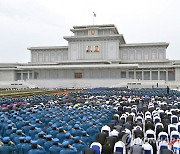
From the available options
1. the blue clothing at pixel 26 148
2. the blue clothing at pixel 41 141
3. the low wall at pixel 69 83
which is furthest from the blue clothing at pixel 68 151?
the low wall at pixel 69 83

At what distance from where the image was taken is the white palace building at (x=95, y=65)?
2764 inches

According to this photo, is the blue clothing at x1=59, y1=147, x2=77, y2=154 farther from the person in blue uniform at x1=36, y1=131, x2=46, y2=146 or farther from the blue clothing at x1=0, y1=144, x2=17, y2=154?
the blue clothing at x1=0, y1=144, x2=17, y2=154

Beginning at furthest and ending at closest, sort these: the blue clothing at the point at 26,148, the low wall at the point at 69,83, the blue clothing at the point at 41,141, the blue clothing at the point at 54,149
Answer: the low wall at the point at 69,83, the blue clothing at the point at 41,141, the blue clothing at the point at 26,148, the blue clothing at the point at 54,149

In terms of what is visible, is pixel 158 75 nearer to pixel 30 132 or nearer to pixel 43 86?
pixel 43 86

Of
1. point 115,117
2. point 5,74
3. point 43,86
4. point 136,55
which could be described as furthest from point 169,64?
point 115,117

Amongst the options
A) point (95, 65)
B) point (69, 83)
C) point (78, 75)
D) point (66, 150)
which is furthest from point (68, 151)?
point (78, 75)

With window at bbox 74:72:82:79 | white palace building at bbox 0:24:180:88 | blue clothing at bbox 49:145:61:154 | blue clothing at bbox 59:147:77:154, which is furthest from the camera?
window at bbox 74:72:82:79

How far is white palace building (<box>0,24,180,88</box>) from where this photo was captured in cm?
7019

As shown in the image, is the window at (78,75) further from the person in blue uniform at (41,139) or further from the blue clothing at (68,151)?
the blue clothing at (68,151)

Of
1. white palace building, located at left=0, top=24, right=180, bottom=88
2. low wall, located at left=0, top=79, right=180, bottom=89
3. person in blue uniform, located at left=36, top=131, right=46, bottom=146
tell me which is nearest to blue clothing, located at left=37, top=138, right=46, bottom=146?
person in blue uniform, located at left=36, top=131, right=46, bottom=146

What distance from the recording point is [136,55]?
84062 millimetres

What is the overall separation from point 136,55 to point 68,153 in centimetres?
7717

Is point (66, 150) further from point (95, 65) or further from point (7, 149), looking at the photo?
point (95, 65)

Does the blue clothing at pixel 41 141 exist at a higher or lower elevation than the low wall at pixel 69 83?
lower
